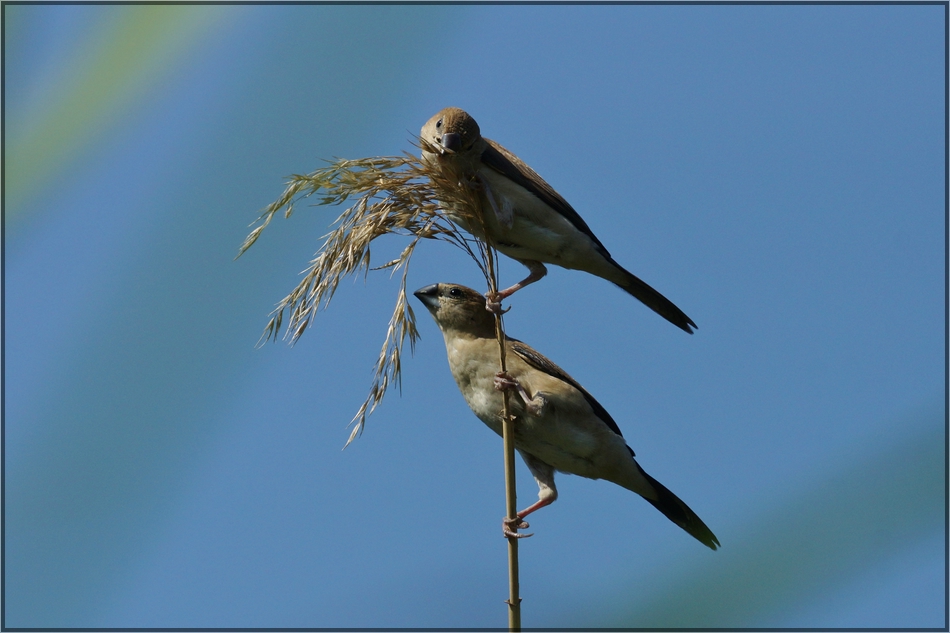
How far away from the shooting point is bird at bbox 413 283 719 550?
494 centimetres

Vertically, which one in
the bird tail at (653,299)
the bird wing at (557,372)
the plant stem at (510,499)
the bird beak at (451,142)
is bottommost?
the plant stem at (510,499)

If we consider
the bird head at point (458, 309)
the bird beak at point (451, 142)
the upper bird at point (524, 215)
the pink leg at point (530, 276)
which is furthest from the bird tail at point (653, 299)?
the bird beak at point (451, 142)

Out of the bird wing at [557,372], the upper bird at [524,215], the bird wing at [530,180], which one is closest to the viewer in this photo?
the upper bird at [524,215]

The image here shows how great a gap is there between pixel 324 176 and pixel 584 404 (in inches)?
90.4

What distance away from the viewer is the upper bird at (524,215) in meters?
4.65

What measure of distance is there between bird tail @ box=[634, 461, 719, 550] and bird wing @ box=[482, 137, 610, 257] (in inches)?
58.9

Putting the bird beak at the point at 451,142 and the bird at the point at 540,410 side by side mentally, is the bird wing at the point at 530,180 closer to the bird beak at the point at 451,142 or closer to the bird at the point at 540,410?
the bird beak at the point at 451,142

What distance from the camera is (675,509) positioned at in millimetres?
5469

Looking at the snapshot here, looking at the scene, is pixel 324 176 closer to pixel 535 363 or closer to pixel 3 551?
pixel 535 363

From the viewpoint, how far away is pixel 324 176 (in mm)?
3449

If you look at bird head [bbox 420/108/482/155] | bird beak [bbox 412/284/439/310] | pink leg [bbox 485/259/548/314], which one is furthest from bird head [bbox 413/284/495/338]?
bird head [bbox 420/108/482/155]

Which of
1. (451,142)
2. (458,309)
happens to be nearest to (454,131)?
(451,142)

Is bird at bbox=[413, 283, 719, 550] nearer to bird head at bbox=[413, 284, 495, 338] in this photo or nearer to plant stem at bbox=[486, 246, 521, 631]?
bird head at bbox=[413, 284, 495, 338]

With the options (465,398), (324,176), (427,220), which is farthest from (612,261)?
(324,176)
